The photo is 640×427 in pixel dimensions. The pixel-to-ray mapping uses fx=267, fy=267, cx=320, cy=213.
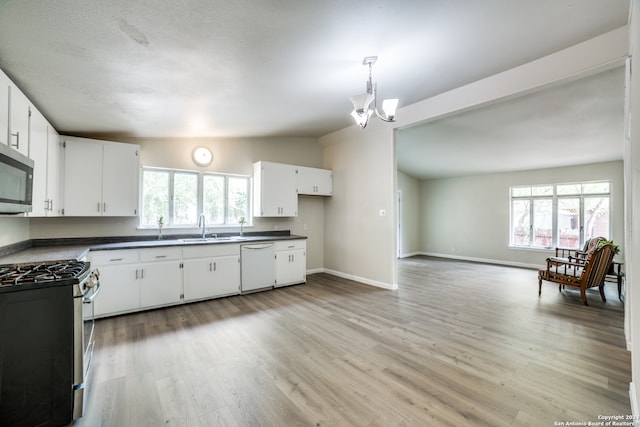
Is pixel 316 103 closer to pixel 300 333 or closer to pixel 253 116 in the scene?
pixel 253 116

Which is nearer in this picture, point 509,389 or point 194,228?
point 509,389

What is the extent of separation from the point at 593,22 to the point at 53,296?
459cm

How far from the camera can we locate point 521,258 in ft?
23.1

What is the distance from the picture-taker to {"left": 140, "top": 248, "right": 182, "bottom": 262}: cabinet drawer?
3.55 m

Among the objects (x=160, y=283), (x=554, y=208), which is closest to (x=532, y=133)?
(x=554, y=208)

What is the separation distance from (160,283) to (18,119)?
2.28 meters

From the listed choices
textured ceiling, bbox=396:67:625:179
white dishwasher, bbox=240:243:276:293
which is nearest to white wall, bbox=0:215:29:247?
white dishwasher, bbox=240:243:276:293

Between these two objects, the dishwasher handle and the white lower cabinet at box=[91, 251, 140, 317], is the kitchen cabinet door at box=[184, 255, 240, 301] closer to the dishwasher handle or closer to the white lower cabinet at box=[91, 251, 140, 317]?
the dishwasher handle

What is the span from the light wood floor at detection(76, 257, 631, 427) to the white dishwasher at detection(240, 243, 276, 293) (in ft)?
1.48

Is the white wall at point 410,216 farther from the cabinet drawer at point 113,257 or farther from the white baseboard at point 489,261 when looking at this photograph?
the cabinet drawer at point 113,257

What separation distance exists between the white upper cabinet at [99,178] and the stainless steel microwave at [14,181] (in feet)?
4.38

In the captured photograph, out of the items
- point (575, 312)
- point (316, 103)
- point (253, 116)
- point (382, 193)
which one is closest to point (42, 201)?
point (253, 116)

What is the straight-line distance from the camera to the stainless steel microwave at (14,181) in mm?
1767

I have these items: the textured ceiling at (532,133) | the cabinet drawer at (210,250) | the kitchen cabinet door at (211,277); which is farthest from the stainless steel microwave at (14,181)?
the textured ceiling at (532,133)
